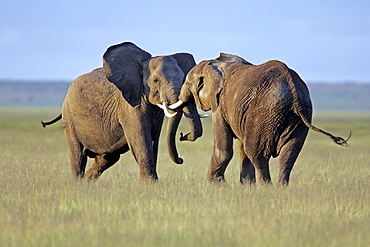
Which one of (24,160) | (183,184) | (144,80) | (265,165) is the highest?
(144,80)

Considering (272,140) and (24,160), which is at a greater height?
(272,140)

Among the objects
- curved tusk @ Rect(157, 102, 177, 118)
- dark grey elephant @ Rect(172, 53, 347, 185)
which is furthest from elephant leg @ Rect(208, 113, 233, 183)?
curved tusk @ Rect(157, 102, 177, 118)

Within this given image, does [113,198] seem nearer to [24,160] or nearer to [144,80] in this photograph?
[144,80]

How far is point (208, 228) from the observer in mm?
6938

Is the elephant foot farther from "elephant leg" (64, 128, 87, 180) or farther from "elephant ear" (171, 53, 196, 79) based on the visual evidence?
"elephant ear" (171, 53, 196, 79)

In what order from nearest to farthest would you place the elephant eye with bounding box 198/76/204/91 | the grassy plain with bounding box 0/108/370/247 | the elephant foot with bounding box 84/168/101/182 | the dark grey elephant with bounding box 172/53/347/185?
the grassy plain with bounding box 0/108/370/247 → the dark grey elephant with bounding box 172/53/347/185 → the elephant eye with bounding box 198/76/204/91 → the elephant foot with bounding box 84/168/101/182

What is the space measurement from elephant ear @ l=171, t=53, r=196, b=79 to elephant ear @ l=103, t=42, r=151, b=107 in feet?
1.55

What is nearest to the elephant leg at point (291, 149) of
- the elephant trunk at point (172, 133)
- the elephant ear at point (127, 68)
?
the elephant trunk at point (172, 133)

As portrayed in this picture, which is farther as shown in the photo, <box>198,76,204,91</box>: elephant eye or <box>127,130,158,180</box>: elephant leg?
<box>127,130,158,180</box>: elephant leg

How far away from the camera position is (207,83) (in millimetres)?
10438

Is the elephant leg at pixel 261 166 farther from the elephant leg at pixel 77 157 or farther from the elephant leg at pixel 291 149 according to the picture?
the elephant leg at pixel 77 157

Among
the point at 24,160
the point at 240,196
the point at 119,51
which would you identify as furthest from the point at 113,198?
the point at 24,160

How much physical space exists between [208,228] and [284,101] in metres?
2.60

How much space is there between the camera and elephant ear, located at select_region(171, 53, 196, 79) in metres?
11.3
